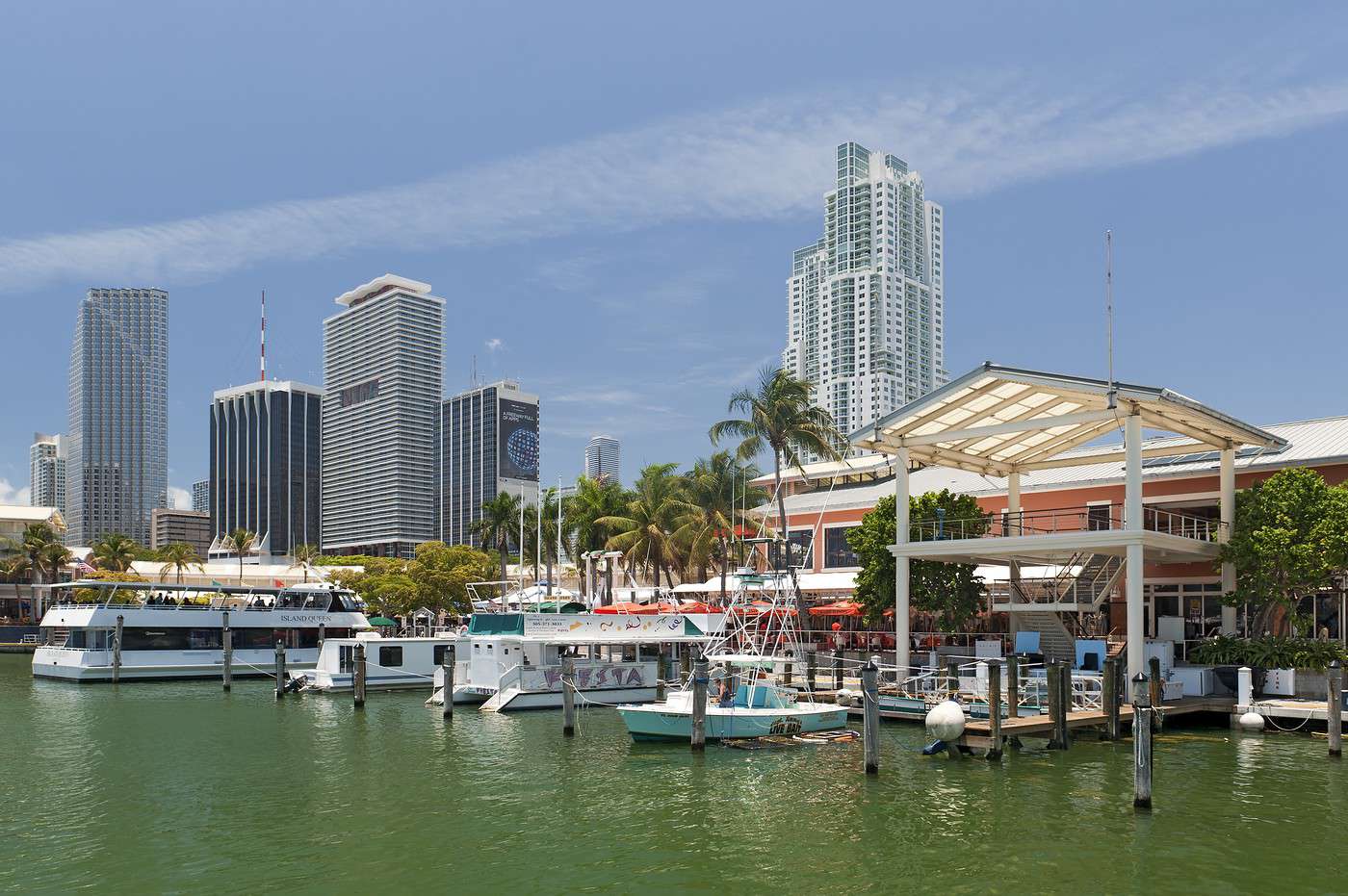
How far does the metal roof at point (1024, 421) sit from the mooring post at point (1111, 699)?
7.97 metres

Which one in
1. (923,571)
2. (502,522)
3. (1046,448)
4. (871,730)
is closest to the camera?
(871,730)

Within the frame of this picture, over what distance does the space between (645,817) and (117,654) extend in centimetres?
4081

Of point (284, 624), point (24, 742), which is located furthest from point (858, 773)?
point (284, 624)

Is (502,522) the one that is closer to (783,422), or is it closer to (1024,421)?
(783,422)

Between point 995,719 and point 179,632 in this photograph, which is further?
point 179,632

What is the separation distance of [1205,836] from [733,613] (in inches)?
647

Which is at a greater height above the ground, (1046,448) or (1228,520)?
(1046,448)

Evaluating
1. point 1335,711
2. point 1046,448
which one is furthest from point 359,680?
point 1335,711

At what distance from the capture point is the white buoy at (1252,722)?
3209 centimetres

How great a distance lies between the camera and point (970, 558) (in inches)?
1655

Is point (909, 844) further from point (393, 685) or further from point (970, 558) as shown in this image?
point (393, 685)

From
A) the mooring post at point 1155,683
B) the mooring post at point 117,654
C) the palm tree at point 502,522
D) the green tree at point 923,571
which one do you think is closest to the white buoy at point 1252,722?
the mooring post at point 1155,683

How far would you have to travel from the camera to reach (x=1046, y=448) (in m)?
43.5

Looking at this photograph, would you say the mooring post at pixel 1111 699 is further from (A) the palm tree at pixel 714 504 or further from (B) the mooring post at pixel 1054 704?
(A) the palm tree at pixel 714 504
